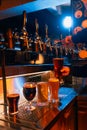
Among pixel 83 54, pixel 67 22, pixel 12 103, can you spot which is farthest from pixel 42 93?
pixel 67 22

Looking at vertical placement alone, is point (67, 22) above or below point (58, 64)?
above

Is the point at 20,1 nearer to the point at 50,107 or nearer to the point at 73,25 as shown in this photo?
the point at 73,25

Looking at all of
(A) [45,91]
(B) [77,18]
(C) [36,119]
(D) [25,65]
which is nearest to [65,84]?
(D) [25,65]

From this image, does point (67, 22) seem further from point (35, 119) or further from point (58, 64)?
point (35, 119)

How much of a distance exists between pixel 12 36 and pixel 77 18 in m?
0.99

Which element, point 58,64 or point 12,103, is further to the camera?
point 58,64

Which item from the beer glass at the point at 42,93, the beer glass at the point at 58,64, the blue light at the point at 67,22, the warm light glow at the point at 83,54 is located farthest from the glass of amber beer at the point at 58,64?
the blue light at the point at 67,22

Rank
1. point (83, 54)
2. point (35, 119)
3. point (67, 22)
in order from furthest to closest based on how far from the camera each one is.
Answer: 1. point (67, 22)
2. point (83, 54)
3. point (35, 119)

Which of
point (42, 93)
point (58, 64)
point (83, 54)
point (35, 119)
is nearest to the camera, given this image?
point (35, 119)

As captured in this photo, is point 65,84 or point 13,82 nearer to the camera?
point 13,82

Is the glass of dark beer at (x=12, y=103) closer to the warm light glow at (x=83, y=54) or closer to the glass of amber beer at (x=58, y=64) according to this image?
the glass of amber beer at (x=58, y=64)

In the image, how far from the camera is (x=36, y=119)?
1063 millimetres

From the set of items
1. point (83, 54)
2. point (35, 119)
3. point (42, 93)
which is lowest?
point (35, 119)

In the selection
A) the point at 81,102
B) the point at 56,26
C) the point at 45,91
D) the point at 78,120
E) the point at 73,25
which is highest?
the point at 56,26
